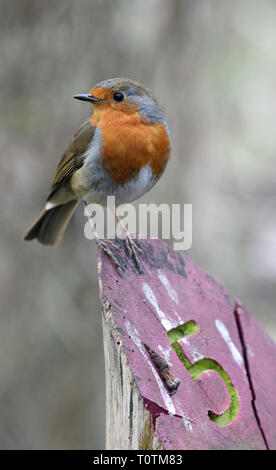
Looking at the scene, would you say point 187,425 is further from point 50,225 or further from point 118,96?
point 50,225

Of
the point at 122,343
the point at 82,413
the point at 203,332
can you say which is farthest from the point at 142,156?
the point at 82,413

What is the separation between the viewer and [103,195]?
2.77m

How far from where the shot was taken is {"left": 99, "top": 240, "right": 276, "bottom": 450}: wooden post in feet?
5.22

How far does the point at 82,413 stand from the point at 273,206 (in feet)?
9.57

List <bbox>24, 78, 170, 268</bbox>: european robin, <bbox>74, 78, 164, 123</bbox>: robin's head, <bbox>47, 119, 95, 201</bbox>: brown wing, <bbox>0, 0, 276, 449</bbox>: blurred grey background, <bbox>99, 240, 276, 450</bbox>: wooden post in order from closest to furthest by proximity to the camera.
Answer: <bbox>99, 240, 276, 450</bbox>: wooden post < <bbox>24, 78, 170, 268</bbox>: european robin < <bbox>74, 78, 164, 123</bbox>: robin's head < <bbox>47, 119, 95, 201</bbox>: brown wing < <bbox>0, 0, 276, 449</bbox>: blurred grey background

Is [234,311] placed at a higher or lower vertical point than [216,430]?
higher

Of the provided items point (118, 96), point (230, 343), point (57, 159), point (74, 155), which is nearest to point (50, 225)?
point (57, 159)

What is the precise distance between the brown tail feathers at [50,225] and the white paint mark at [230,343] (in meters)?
1.33

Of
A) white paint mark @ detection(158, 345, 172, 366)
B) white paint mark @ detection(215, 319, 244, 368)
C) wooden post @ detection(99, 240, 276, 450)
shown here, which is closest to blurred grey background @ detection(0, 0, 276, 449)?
wooden post @ detection(99, 240, 276, 450)

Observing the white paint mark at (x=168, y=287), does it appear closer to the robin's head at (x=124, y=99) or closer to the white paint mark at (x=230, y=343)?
the white paint mark at (x=230, y=343)

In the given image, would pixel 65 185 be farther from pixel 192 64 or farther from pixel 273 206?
pixel 273 206

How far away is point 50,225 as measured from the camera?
3346 millimetres

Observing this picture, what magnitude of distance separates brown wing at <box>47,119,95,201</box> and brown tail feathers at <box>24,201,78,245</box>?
224 mm

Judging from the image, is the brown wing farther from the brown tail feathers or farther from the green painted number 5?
the green painted number 5
